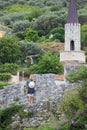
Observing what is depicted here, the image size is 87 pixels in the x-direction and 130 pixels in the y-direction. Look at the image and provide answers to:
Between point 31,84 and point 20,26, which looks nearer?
point 31,84

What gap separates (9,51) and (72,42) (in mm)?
7288

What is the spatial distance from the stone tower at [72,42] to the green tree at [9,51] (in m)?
5.87

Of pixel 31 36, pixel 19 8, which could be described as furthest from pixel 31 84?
pixel 19 8

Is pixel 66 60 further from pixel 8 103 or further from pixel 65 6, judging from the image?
pixel 65 6

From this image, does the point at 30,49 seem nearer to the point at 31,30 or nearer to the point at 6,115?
the point at 31,30

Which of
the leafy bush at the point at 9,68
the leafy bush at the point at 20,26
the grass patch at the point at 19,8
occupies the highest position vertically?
the grass patch at the point at 19,8

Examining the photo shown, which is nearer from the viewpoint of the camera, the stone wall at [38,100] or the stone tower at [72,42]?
the stone wall at [38,100]

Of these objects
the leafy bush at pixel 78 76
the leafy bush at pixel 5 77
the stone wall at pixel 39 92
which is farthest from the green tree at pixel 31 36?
the stone wall at pixel 39 92

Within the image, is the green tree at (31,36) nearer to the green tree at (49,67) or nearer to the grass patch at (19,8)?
the green tree at (49,67)

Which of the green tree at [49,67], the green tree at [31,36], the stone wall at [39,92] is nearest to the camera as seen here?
the stone wall at [39,92]

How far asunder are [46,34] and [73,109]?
3231 inches

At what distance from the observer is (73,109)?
578 inches

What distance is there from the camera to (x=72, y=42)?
2621 inches

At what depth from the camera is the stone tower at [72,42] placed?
63.1 m
